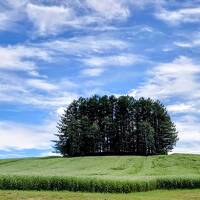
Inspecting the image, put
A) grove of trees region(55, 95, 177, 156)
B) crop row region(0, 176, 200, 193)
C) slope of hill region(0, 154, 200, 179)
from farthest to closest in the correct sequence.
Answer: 1. grove of trees region(55, 95, 177, 156)
2. slope of hill region(0, 154, 200, 179)
3. crop row region(0, 176, 200, 193)

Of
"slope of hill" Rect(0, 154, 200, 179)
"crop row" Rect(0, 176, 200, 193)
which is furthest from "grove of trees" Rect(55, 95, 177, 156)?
"crop row" Rect(0, 176, 200, 193)

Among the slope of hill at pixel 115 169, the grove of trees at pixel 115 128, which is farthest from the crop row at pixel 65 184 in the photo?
the grove of trees at pixel 115 128

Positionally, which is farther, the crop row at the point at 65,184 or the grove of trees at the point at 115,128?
the grove of trees at the point at 115,128

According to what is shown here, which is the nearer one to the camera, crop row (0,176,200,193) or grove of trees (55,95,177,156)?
crop row (0,176,200,193)

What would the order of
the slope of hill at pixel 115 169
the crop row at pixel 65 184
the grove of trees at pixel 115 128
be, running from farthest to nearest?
1. the grove of trees at pixel 115 128
2. the slope of hill at pixel 115 169
3. the crop row at pixel 65 184

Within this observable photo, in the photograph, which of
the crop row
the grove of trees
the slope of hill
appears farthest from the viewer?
the grove of trees

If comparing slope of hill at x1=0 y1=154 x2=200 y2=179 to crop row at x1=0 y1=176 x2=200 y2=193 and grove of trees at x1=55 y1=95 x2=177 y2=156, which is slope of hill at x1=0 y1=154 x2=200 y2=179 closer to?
crop row at x1=0 y1=176 x2=200 y2=193

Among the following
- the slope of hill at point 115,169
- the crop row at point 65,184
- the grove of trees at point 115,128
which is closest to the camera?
the crop row at point 65,184

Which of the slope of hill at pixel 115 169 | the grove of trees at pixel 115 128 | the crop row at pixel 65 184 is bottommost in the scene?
the crop row at pixel 65 184

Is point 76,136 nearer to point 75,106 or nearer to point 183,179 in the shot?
point 75,106

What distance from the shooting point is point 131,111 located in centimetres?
14438

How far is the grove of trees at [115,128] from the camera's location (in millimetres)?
130625

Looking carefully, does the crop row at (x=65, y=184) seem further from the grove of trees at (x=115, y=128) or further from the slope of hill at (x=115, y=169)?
the grove of trees at (x=115, y=128)

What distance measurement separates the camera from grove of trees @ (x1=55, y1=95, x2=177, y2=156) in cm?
13062
